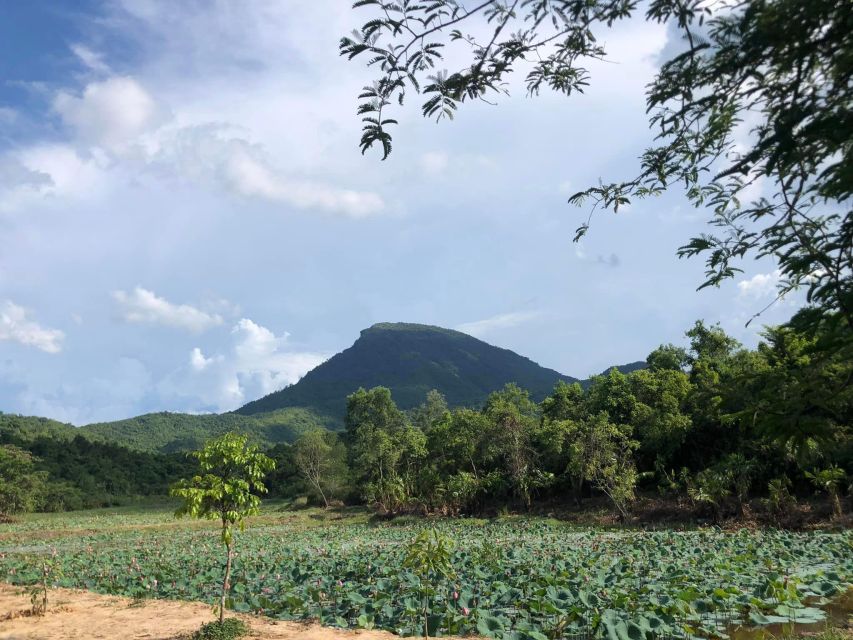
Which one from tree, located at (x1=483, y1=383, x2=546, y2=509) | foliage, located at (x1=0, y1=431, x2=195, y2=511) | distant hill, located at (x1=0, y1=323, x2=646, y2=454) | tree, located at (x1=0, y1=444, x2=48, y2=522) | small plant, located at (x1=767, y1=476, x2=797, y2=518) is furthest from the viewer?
distant hill, located at (x1=0, y1=323, x2=646, y2=454)

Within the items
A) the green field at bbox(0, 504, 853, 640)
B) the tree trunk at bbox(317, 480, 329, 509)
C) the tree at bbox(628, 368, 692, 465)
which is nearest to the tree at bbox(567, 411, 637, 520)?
the tree at bbox(628, 368, 692, 465)

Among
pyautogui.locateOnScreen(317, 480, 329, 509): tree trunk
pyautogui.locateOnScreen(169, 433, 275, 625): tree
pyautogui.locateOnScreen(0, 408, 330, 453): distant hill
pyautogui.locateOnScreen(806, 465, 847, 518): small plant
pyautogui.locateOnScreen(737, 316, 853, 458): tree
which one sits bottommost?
pyautogui.locateOnScreen(317, 480, 329, 509): tree trunk

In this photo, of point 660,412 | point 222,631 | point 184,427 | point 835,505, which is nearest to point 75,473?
point 660,412

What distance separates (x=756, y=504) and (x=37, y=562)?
23663 millimetres

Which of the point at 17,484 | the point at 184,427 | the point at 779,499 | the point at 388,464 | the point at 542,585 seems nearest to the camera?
the point at 542,585

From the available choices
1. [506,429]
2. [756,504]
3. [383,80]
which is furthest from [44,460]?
[383,80]

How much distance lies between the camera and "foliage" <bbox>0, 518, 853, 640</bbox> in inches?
284

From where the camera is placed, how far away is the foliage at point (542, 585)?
7.21 m

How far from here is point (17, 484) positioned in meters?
46.4

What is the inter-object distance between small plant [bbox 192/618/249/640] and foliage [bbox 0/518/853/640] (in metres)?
1.43

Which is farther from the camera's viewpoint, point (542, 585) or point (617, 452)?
point (617, 452)

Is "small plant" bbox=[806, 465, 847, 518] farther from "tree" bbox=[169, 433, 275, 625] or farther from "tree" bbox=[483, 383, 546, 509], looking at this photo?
"tree" bbox=[169, 433, 275, 625]

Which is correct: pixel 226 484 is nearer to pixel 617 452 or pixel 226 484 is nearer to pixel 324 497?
pixel 617 452

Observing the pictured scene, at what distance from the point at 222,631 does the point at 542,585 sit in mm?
4719
